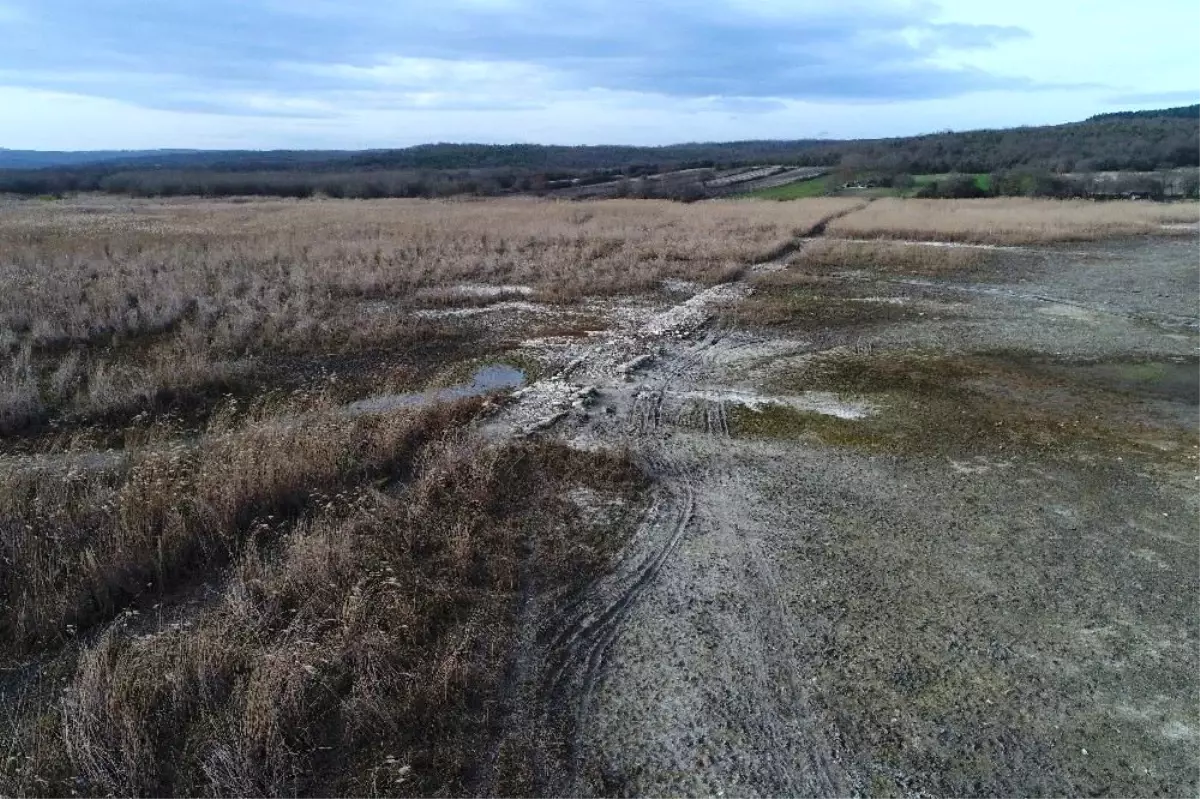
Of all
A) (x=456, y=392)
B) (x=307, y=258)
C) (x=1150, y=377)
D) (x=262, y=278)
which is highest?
(x=307, y=258)

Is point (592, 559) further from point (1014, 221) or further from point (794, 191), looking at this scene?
point (794, 191)

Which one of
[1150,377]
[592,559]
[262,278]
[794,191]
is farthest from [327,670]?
[794,191]

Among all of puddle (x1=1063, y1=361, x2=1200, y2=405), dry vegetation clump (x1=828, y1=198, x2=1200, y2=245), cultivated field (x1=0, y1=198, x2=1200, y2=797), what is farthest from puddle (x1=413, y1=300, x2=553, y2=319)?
dry vegetation clump (x1=828, y1=198, x2=1200, y2=245)

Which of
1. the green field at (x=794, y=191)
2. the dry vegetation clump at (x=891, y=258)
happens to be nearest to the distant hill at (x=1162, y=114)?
the green field at (x=794, y=191)

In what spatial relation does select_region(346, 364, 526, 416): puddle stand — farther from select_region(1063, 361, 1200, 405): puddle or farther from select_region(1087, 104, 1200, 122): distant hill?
select_region(1087, 104, 1200, 122): distant hill

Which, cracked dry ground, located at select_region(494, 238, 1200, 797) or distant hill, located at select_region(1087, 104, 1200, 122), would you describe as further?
distant hill, located at select_region(1087, 104, 1200, 122)

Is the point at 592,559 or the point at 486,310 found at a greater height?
the point at 486,310

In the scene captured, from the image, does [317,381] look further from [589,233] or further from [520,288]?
[589,233]
